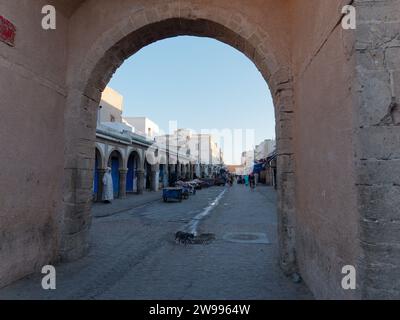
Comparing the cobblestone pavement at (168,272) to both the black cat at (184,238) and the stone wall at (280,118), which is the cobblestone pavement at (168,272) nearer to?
the black cat at (184,238)

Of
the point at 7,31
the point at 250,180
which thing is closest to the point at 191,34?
the point at 7,31

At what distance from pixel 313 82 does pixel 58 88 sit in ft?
13.6

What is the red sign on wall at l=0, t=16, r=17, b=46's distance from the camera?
381 cm

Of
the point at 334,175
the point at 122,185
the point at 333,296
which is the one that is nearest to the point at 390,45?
the point at 334,175

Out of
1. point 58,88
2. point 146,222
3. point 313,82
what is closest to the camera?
point 313,82

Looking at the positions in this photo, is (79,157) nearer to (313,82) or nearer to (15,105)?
(15,105)

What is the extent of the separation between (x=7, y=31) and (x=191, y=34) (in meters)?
3.17

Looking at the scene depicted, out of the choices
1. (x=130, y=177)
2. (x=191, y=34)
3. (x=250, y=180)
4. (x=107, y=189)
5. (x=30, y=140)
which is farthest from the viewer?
(x=250, y=180)

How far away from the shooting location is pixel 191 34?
5.82m

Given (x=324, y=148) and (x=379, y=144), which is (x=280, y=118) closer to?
(x=324, y=148)

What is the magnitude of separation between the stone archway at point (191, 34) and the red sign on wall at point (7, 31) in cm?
136

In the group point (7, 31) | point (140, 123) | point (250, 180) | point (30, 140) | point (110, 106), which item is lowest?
point (250, 180)

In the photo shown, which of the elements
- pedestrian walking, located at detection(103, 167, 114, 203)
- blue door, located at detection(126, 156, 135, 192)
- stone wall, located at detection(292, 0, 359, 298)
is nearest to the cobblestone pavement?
stone wall, located at detection(292, 0, 359, 298)

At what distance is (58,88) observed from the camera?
5.07 meters
